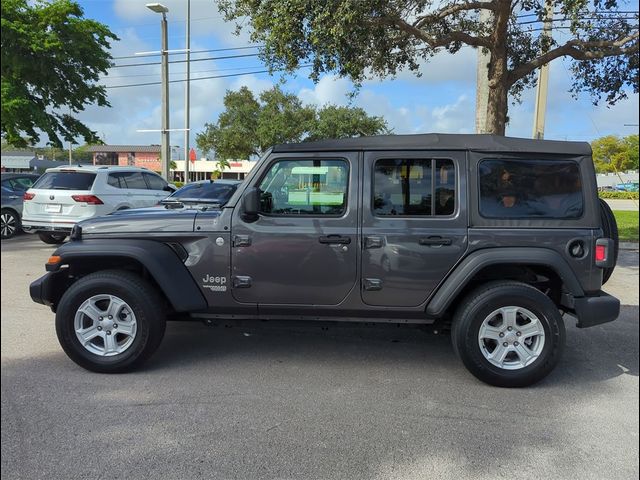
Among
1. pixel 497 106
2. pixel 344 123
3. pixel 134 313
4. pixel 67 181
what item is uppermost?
pixel 344 123

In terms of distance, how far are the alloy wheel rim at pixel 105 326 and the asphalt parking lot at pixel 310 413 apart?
0.23 meters

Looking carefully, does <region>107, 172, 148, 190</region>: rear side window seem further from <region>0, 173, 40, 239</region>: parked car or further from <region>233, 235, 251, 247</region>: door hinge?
<region>233, 235, 251, 247</region>: door hinge

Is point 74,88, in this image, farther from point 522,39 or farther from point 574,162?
point 574,162

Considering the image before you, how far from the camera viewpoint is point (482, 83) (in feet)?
31.0

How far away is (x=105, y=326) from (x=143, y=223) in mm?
878

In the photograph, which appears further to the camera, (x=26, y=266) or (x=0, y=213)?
(x=0, y=213)

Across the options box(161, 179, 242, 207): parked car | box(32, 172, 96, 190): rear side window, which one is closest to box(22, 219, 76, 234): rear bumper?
box(32, 172, 96, 190): rear side window

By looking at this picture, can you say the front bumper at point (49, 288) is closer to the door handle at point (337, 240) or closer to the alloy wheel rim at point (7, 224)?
the door handle at point (337, 240)

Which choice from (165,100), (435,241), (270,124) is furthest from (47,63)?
(270,124)

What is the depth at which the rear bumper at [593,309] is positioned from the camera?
3.79 metres

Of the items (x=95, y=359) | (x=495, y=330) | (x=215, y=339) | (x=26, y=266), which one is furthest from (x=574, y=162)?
(x=26, y=266)

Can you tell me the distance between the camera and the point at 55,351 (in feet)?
14.5

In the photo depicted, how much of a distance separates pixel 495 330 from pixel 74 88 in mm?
16259

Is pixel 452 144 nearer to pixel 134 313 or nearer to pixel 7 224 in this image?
pixel 134 313
